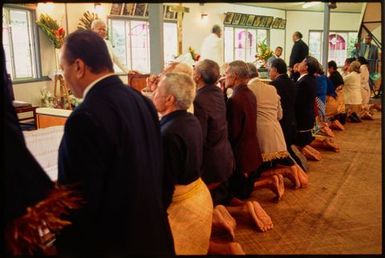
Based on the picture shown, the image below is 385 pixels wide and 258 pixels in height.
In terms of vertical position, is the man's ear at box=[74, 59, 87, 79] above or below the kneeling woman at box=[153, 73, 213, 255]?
above

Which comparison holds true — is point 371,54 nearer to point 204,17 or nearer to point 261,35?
point 204,17

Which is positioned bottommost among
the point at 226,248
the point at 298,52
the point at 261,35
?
the point at 226,248

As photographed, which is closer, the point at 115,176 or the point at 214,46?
the point at 115,176

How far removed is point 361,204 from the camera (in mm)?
3600

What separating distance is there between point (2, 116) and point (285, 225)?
2365 millimetres

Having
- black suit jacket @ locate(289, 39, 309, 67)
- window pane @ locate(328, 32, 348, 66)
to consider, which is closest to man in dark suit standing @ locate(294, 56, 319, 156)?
black suit jacket @ locate(289, 39, 309, 67)

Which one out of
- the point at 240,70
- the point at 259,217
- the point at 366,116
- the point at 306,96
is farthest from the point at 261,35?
the point at 259,217

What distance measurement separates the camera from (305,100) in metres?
4.47

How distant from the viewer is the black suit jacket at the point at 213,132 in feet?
9.18

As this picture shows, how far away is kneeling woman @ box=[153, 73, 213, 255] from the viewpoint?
2064mm

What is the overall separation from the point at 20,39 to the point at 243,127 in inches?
71.4

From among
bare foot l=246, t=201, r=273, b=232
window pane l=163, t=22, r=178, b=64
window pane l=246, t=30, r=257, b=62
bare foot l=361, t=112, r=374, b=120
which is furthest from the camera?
window pane l=246, t=30, r=257, b=62

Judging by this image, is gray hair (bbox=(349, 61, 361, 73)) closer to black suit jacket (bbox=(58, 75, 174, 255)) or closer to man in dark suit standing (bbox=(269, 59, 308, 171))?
man in dark suit standing (bbox=(269, 59, 308, 171))

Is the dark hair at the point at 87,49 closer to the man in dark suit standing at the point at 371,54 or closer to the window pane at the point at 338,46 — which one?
the man in dark suit standing at the point at 371,54
